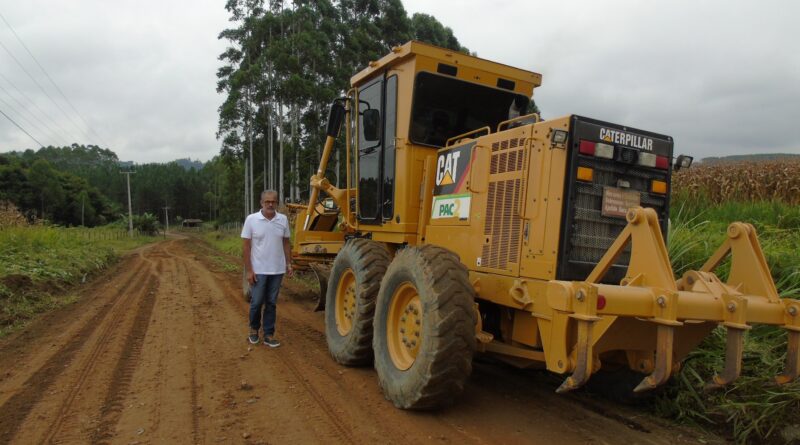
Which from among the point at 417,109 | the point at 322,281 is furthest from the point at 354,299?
the point at 322,281

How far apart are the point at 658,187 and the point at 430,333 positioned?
7.09 feet

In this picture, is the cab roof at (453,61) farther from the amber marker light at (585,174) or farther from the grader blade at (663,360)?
the grader blade at (663,360)

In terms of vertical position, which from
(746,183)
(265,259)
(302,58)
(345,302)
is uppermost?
(302,58)

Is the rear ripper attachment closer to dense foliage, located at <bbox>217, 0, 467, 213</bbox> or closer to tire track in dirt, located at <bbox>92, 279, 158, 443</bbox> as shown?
tire track in dirt, located at <bbox>92, 279, 158, 443</bbox>

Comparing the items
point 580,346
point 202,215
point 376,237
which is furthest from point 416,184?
point 202,215

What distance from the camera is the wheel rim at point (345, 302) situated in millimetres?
5594

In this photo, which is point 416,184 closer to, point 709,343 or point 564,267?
point 564,267

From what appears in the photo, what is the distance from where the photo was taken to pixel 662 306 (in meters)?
2.95

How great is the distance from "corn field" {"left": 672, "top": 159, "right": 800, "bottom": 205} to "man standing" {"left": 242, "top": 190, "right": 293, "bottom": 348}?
281 inches

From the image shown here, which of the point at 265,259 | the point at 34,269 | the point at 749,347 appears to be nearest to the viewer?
the point at 749,347

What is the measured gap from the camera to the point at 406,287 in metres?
4.32

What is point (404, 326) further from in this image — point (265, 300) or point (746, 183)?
point (746, 183)

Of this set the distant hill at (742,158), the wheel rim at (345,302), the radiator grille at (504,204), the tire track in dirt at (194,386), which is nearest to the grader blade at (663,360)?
the radiator grille at (504,204)

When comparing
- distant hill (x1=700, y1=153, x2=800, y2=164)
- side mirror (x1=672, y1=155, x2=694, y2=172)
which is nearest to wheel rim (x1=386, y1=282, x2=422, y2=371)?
side mirror (x1=672, y1=155, x2=694, y2=172)
